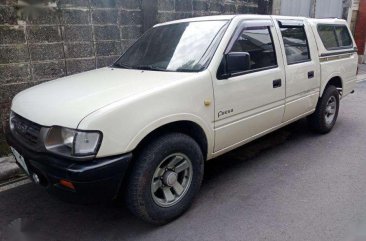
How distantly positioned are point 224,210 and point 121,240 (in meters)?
0.98

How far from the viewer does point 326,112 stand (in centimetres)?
511

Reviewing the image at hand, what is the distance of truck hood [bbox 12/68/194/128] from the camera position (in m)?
2.50

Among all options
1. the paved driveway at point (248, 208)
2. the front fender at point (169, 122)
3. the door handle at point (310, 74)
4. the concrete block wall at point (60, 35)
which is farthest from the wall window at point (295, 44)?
the concrete block wall at point (60, 35)

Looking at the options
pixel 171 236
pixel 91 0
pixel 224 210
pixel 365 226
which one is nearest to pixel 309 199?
pixel 365 226

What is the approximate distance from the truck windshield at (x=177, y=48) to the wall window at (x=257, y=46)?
26 centimetres

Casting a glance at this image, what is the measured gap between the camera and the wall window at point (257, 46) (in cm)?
352

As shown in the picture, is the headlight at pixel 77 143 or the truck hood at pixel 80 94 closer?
the headlight at pixel 77 143

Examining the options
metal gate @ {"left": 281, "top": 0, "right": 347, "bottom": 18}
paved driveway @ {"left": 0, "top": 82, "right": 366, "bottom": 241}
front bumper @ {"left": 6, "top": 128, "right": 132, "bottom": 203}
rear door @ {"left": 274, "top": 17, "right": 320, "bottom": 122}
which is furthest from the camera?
metal gate @ {"left": 281, "top": 0, "right": 347, "bottom": 18}

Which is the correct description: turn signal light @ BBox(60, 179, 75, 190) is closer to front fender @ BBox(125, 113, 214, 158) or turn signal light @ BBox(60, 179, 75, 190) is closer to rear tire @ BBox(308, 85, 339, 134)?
front fender @ BBox(125, 113, 214, 158)

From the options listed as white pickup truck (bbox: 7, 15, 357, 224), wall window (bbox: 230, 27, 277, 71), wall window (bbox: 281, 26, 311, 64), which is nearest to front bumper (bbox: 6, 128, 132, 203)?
white pickup truck (bbox: 7, 15, 357, 224)

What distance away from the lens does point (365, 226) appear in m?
2.85

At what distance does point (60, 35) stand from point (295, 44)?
334cm

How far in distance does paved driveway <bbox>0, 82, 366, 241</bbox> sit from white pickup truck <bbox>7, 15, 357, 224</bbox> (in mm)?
317

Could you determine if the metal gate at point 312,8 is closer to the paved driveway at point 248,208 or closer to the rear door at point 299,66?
the rear door at point 299,66
